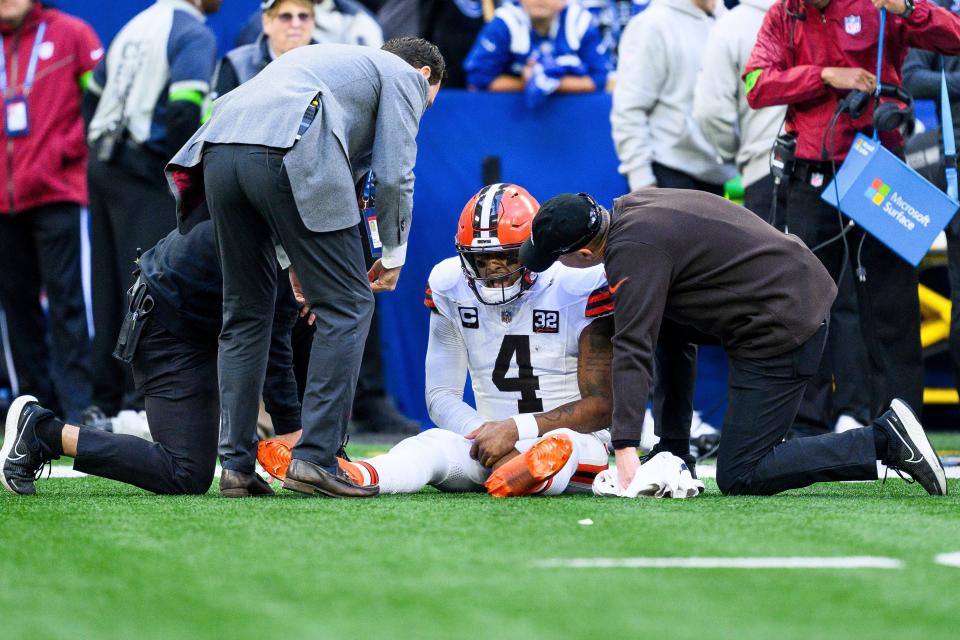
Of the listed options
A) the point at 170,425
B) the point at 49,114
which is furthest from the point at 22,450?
the point at 49,114

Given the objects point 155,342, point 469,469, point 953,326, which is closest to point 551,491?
point 469,469

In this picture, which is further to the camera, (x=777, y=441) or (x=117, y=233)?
(x=117, y=233)

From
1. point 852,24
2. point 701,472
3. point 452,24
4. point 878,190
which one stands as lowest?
point 701,472

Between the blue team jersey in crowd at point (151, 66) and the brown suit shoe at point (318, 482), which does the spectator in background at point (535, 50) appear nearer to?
the blue team jersey in crowd at point (151, 66)

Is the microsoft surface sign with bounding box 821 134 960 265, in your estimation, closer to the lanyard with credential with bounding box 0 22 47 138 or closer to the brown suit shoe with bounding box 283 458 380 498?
the brown suit shoe with bounding box 283 458 380 498

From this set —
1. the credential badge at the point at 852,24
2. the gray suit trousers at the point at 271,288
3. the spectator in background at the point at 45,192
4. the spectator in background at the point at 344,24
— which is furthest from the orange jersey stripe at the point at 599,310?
the spectator in background at the point at 45,192

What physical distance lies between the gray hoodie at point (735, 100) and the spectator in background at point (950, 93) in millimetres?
730

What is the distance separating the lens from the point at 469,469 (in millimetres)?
5223

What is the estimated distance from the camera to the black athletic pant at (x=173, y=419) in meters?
5.03

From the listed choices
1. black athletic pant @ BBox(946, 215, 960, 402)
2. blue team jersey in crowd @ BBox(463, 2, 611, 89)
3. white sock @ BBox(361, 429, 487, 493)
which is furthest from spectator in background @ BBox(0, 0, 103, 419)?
black athletic pant @ BBox(946, 215, 960, 402)

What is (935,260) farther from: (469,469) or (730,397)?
(469,469)

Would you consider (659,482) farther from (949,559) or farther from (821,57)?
(821,57)

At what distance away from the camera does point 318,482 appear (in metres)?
4.78

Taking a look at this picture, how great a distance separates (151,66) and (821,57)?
3.40 metres
